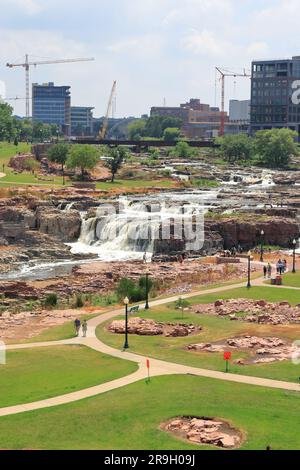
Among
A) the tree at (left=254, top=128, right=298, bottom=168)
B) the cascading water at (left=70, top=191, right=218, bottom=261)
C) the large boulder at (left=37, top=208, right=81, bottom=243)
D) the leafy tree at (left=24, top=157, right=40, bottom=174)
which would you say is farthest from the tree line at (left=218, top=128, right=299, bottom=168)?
the large boulder at (left=37, top=208, right=81, bottom=243)

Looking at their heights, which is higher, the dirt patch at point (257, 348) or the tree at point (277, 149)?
the tree at point (277, 149)

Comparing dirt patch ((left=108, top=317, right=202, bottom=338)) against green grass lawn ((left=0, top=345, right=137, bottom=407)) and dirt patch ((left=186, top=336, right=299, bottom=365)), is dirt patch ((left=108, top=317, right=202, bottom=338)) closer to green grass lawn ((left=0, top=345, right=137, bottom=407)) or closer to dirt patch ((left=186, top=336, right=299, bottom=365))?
dirt patch ((left=186, top=336, right=299, bottom=365))

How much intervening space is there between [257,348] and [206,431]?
13.7 m

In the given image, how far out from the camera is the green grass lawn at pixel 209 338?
3669cm

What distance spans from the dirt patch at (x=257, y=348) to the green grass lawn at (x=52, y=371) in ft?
16.6

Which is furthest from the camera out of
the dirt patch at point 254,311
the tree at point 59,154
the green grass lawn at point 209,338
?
the tree at point 59,154

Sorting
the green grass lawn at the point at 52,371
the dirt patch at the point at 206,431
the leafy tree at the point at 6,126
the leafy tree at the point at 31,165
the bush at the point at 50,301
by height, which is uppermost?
the leafy tree at the point at 6,126

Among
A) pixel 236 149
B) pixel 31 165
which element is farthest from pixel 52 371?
pixel 236 149

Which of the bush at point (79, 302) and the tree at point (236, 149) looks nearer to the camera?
the bush at point (79, 302)

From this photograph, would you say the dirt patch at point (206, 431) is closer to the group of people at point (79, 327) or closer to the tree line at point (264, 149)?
the group of people at point (79, 327)

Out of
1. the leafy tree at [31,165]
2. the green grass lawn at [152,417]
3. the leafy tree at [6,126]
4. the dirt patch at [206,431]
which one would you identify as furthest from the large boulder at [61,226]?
the leafy tree at [6,126]

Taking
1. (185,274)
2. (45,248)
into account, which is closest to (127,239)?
(45,248)

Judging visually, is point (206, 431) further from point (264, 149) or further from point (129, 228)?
point (264, 149)

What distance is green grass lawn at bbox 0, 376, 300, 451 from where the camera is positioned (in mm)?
26911
